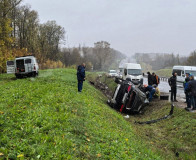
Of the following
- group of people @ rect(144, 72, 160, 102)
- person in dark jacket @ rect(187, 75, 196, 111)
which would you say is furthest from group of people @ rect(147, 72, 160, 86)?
person in dark jacket @ rect(187, 75, 196, 111)

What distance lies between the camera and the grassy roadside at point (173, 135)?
7408 millimetres

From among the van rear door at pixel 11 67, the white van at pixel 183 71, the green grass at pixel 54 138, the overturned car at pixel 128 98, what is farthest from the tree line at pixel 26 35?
the white van at pixel 183 71

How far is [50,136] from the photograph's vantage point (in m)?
4.91

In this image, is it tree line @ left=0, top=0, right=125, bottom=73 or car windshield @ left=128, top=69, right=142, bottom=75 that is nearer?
tree line @ left=0, top=0, right=125, bottom=73

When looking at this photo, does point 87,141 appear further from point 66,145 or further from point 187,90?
point 187,90

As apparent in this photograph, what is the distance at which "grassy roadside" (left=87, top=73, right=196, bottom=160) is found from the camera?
292 inches

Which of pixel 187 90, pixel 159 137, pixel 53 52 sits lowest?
pixel 159 137

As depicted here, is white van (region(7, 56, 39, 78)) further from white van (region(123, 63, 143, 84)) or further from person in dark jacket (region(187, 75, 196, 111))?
person in dark jacket (region(187, 75, 196, 111))

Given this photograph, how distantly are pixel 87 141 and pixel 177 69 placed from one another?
2644cm

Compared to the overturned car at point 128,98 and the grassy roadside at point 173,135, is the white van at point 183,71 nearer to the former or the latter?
the overturned car at point 128,98

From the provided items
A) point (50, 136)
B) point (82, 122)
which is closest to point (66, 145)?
point (50, 136)

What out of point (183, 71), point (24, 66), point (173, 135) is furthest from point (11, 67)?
point (183, 71)

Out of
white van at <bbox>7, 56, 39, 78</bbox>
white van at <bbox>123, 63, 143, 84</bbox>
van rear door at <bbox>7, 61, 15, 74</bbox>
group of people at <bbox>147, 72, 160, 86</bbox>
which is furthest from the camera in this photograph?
white van at <bbox>123, 63, 143, 84</bbox>

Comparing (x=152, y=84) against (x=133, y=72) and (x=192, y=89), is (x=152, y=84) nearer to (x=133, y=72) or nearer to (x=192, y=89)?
(x=192, y=89)
